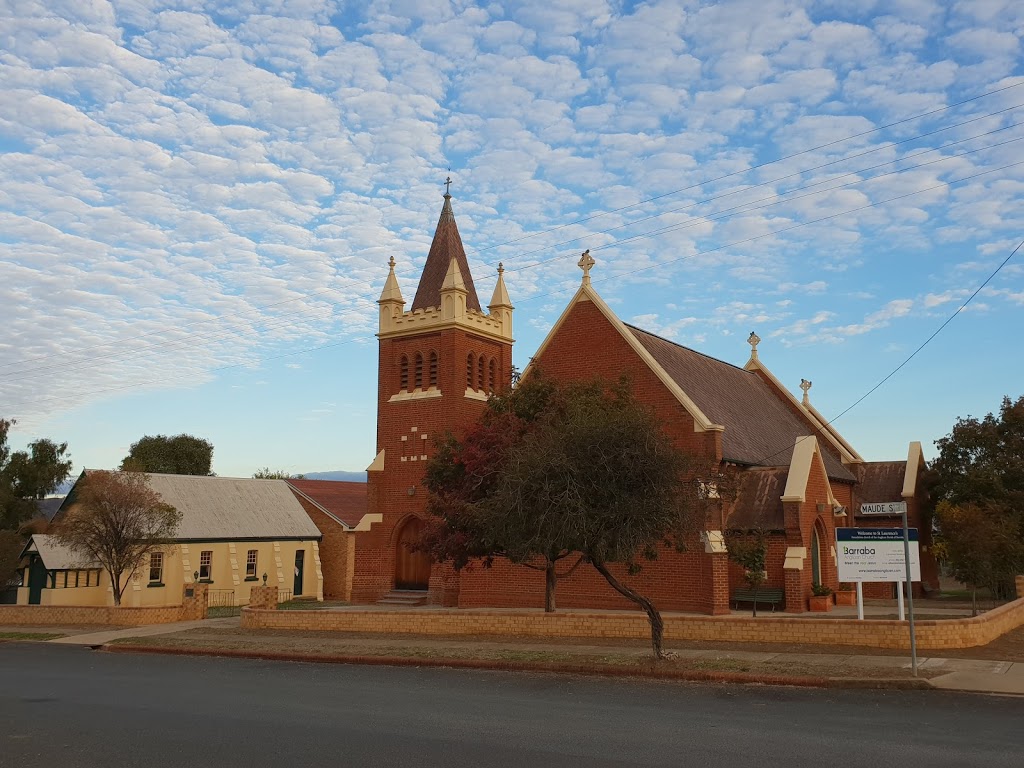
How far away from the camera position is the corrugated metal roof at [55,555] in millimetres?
38594

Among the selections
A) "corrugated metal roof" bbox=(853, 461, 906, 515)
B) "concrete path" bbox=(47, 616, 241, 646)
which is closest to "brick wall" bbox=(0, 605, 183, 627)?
"concrete path" bbox=(47, 616, 241, 646)

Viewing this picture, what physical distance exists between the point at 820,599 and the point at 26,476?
4244 centimetres

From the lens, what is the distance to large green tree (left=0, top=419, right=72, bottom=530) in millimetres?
47906

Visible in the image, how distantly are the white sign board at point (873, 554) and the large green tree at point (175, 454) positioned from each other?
74968 millimetres

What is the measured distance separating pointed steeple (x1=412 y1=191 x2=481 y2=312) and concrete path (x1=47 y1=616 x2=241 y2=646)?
15.4 m

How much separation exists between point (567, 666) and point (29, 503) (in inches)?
1645

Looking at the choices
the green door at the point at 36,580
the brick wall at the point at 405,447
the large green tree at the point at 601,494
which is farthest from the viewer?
the green door at the point at 36,580

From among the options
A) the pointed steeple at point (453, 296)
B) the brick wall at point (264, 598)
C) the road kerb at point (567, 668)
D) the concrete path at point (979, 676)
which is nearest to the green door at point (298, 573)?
the brick wall at point (264, 598)

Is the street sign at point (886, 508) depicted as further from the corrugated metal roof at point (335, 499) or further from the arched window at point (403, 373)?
the corrugated metal roof at point (335, 499)

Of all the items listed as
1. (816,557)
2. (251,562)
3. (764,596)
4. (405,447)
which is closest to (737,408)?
(816,557)

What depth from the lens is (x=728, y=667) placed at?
17.0 meters

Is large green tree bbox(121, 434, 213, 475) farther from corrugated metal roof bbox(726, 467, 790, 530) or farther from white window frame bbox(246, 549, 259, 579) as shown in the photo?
corrugated metal roof bbox(726, 467, 790, 530)

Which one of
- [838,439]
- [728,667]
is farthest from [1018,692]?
[838,439]

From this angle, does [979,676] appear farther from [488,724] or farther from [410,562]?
[410,562]
